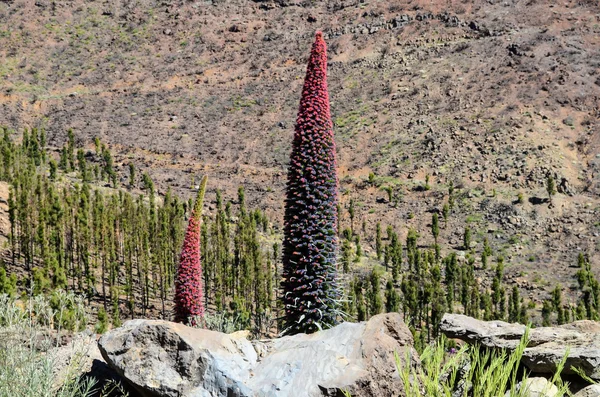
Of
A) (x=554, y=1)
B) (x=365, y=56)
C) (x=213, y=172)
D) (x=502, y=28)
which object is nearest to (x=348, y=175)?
(x=213, y=172)

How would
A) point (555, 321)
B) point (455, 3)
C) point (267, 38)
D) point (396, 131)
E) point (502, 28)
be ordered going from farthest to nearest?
point (267, 38) < point (455, 3) < point (502, 28) < point (396, 131) < point (555, 321)

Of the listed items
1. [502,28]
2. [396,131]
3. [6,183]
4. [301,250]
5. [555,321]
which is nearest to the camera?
[301,250]

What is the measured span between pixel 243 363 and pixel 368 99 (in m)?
78.5

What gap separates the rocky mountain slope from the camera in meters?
61.5

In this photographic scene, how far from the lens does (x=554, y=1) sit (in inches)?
3634

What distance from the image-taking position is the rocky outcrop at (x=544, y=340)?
6180mm

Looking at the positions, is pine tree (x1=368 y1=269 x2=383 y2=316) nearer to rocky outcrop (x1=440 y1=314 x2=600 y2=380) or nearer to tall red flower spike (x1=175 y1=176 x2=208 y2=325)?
tall red flower spike (x1=175 y1=176 x2=208 y2=325)

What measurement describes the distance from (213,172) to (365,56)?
32.8 metres

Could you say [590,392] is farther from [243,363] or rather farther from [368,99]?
[368,99]

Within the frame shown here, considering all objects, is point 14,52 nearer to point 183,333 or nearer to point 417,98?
point 417,98

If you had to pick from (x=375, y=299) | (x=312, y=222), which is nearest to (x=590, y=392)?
(x=312, y=222)

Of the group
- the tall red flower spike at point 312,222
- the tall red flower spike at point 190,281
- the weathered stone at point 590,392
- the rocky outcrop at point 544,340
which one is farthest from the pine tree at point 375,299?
the weathered stone at point 590,392

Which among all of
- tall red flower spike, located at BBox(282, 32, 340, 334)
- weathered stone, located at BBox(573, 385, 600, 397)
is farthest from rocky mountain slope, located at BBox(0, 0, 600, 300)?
weathered stone, located at BBox(573, 385, 600, 397)

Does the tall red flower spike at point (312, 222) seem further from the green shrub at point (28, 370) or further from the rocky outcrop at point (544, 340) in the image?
the green shrub at point (28, 370)
